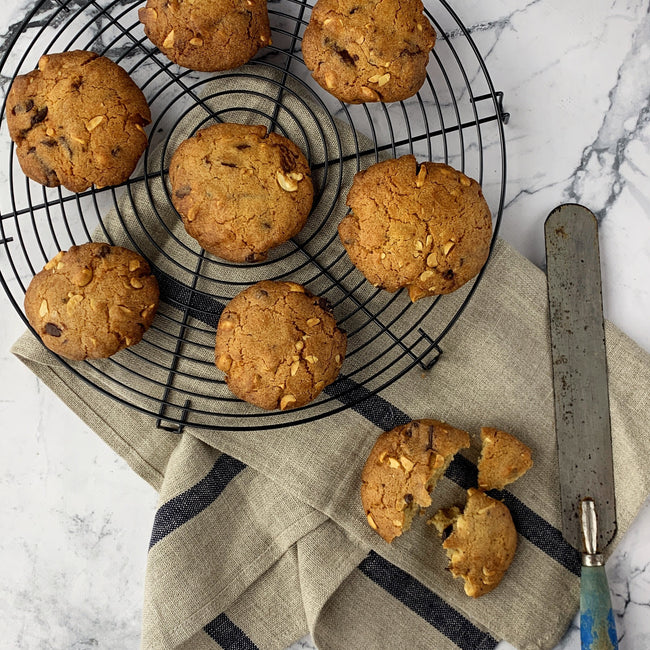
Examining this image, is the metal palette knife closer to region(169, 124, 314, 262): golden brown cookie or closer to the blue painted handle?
the blue painted handle

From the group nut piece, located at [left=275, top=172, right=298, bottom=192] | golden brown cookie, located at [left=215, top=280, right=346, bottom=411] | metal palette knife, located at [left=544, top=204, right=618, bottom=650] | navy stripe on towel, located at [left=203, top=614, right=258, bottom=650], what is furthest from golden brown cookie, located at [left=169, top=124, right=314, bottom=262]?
navy stripe on towel, located at [left=203, top=614, right=258, bottom=650]

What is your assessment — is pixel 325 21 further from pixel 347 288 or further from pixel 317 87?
pixel 347 288

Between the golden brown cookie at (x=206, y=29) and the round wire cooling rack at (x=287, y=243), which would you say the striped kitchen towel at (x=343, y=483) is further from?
the golden brown cookie at (x=206, y=29)

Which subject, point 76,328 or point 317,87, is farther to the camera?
point 317,87

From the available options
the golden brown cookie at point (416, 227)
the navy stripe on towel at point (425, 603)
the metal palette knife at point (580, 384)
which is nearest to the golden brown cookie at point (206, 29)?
the golden brown cookie at point (416, 227)

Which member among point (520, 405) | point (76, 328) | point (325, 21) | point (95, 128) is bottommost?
point (76, 328)

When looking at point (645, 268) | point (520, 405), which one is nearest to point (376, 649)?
point (520, 405)
